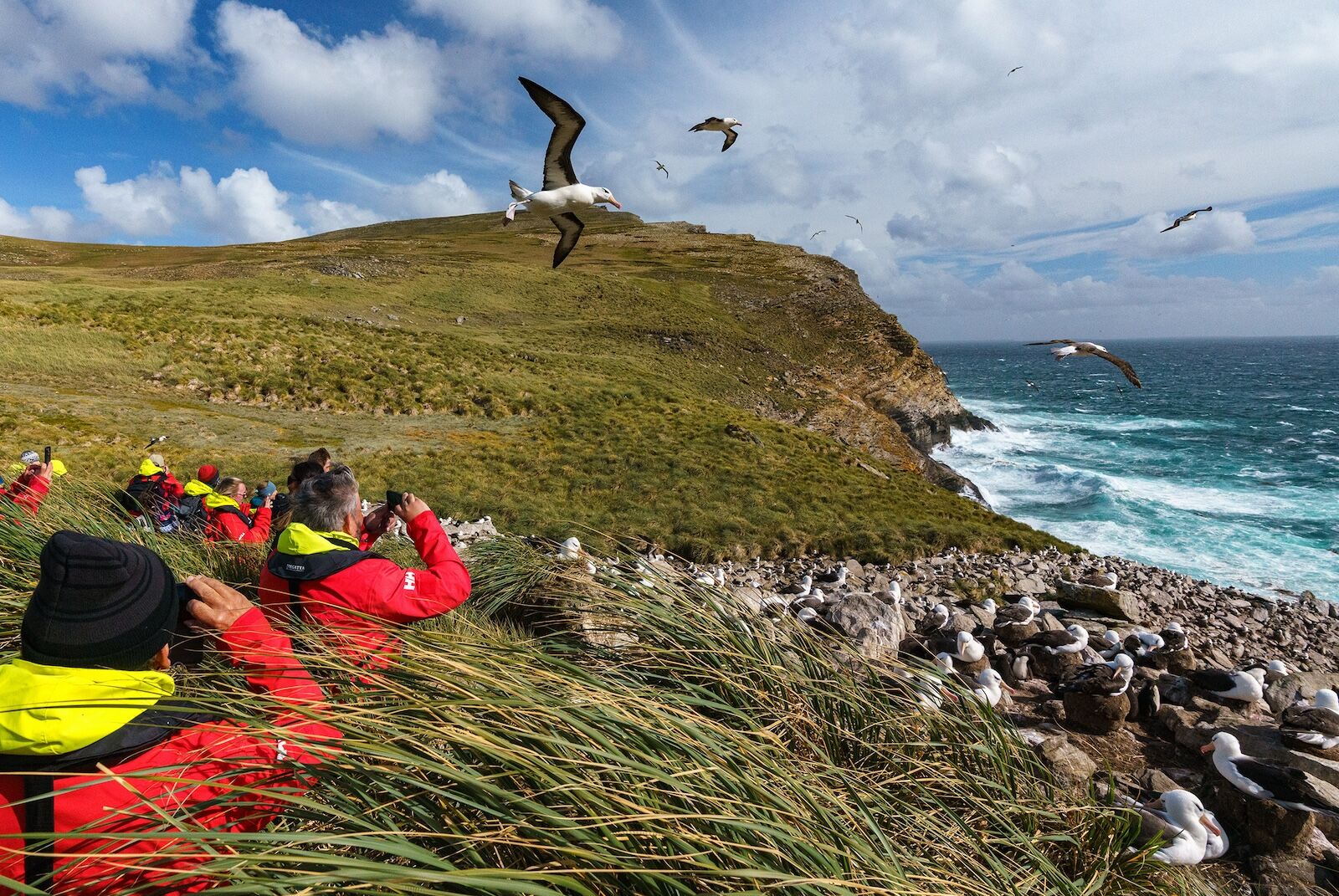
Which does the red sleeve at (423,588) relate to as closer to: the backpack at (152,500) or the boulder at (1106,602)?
the backpack at (152,500)

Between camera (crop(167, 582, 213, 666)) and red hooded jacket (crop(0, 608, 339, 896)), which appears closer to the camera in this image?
red hooded jacket (crop(0, 608, 339, 896))

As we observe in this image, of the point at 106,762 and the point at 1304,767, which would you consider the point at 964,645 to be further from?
the point at 106,762

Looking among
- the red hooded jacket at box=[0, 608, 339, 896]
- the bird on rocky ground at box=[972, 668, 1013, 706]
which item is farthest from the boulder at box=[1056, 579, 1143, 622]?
the red hooded jacket at box=[0, 608, 339, 896]

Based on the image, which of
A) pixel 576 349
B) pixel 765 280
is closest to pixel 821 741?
pixel 576 349

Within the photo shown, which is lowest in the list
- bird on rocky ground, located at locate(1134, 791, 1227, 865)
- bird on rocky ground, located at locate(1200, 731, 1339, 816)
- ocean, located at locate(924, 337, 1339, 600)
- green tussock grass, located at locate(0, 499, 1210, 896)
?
ocean, located at locate(924, 337, 1339, 600)

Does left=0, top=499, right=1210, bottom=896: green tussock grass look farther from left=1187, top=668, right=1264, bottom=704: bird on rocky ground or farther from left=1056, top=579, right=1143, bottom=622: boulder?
left=1056, top=579, right=1143, bottom=622: boulder

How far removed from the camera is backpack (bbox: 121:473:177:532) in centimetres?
561

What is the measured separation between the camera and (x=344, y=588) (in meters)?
2.50

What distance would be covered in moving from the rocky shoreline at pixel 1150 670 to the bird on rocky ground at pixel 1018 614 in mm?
177

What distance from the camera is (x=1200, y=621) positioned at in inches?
415

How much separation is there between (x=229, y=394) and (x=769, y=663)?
945 inches

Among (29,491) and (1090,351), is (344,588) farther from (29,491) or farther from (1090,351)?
(1090,351)

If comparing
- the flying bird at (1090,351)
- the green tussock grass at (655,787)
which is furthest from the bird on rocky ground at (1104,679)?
the flying bird at (1090,351)

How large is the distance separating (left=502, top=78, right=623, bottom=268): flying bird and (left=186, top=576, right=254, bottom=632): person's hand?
4.40m
